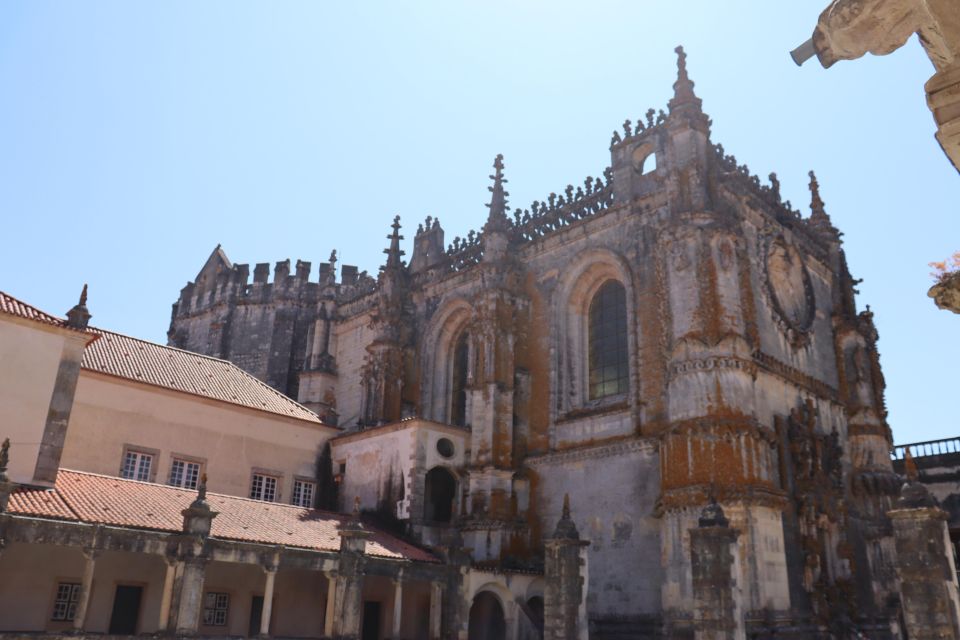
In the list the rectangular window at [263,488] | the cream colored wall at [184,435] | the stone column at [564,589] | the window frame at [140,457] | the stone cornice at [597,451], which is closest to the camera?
the stone column at [564,589]

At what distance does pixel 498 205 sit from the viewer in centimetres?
3006

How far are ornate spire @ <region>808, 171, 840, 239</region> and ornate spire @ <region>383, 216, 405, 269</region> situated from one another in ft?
55.4

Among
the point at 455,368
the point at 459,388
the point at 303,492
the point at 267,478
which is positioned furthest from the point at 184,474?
the point at 455,368

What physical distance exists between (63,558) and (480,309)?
14715 millimetres

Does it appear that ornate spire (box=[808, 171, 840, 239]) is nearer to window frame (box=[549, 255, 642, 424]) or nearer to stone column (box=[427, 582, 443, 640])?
window frame (box=[549, 255, 642, 424])

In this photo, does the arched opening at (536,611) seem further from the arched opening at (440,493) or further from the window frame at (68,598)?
the window frame at (68,598)

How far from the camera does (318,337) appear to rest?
3644 cm

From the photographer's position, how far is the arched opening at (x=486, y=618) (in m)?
25.1

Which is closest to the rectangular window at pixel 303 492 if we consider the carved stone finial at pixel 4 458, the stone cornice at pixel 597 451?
the stone cornice at pixel 597 451

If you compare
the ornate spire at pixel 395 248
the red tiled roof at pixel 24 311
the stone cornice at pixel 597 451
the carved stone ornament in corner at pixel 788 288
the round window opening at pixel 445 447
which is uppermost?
the ornate spire at pixel 395 248

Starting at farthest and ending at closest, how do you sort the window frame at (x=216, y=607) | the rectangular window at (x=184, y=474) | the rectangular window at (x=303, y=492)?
the rectangular window at (x=303, y=492) → the rectangular window at (x=184, y=474) → the window frame at (x=216, y=607)

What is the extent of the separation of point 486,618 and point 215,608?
849 centimetres

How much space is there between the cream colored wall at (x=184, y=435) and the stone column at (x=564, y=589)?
12154 mm

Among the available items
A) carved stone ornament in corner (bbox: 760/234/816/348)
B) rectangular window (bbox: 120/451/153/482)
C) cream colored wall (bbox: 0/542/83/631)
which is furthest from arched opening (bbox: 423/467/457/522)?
carved stone ornament in corner (bbox: 760/234/816/348)
